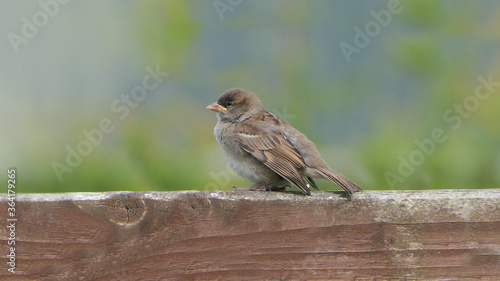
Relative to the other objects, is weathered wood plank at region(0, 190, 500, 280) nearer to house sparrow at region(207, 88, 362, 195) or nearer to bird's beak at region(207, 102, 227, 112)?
house sparrow at region(207, 88, 362, 195)

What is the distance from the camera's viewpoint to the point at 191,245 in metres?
2.67

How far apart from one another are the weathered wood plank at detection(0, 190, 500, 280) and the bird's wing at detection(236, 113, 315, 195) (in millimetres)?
1349

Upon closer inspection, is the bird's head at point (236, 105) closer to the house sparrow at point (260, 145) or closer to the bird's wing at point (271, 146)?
the house sparrow at point (260, 145)

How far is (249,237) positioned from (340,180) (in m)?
0.86

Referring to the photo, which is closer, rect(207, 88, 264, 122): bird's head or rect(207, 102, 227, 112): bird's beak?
rect(207, 102, 227, 112): bird's beak

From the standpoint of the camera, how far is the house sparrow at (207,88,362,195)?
4.27m

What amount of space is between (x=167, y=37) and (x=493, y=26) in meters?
1.57

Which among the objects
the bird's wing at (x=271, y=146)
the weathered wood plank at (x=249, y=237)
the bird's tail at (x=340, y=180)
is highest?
the bird's wing at (x=271, y=146)

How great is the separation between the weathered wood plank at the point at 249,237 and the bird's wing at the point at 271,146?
4.43 ft

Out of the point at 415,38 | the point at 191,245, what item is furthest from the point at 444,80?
the point at 191,245

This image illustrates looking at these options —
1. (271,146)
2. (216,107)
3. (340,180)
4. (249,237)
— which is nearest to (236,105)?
(216,107)

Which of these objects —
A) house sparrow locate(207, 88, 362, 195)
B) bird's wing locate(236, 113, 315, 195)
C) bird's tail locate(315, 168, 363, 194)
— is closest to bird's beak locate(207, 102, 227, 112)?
house sparrow locate(207, 88, 362, 195)

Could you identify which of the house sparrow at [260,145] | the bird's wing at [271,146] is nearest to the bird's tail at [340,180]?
the house sparrow at [260,145]

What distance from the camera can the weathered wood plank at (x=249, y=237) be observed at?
2.62 metres
